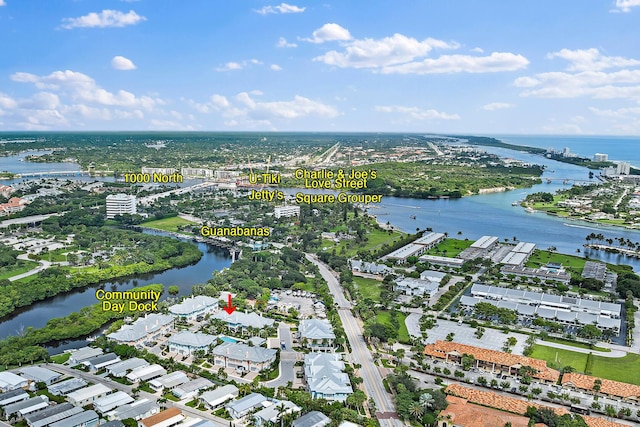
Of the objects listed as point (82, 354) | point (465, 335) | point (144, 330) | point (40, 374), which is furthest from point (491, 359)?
point (40, 374)

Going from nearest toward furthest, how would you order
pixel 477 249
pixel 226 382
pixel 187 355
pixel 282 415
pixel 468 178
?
pixel 282 415
pixel 226 382
pixel 187 355
pixel 477 249
pixel 468 178

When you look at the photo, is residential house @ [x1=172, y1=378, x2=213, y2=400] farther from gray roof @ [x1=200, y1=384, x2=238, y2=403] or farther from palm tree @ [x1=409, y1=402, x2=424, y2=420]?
palm tree @ [x1=409, y1=402, x2=424, y2=420]

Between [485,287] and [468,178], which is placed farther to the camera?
[468,178]

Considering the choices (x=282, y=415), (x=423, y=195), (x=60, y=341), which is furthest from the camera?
(x=423, y=195)

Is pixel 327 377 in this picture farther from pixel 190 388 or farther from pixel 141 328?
pixel 141 328

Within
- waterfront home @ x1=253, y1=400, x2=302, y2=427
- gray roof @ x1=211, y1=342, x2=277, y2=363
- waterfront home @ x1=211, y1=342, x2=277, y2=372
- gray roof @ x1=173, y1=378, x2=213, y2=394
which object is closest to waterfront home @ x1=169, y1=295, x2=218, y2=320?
gray roof @ x1=211, y1=342, x2=277, y2=363

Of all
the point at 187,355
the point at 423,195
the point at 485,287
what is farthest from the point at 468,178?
the point at 187,355

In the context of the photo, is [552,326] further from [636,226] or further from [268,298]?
[636,226]
